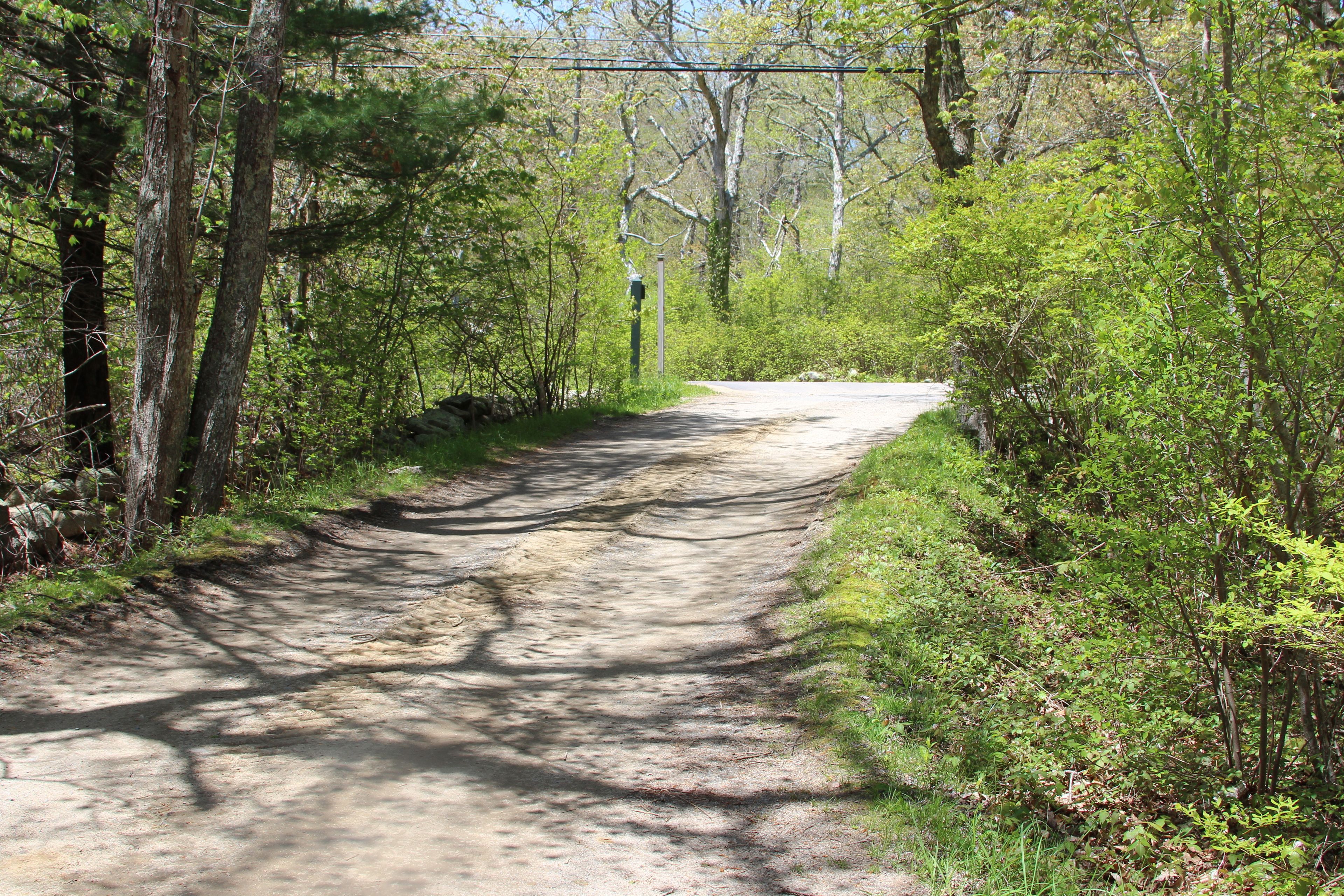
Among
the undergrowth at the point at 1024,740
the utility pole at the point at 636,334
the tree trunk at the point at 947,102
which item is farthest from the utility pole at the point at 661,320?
the undergrowth at the point at 1024,740

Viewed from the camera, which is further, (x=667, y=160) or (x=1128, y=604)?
(x=667, y=160)

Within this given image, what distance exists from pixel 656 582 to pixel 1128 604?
3586 millimetres

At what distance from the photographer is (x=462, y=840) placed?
389 cm

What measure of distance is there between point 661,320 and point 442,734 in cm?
1751

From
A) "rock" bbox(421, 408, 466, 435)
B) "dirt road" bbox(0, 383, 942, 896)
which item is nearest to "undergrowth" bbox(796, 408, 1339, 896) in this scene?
"dirt road" bbox(0, 383, 942, 896)

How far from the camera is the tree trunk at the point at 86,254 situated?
9.16 metres

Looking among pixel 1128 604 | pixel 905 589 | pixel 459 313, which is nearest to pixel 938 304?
pixel 905 589

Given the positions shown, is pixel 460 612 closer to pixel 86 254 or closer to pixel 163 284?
pixel 163 284

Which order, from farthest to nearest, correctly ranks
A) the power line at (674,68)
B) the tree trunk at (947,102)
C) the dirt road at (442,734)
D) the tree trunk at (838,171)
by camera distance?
the tree trunk at (838,171) → the power line at (674,68) → the tree trunk at (947,102) → the dirt road at (442,734)

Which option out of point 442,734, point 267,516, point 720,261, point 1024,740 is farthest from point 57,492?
point 720,261

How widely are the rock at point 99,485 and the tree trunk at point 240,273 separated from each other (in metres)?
0.75

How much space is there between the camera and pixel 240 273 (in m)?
8.68

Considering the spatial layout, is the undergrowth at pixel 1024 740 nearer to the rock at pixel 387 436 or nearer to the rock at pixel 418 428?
the rock at pixel 387 436

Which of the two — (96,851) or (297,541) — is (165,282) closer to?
(297,541)
